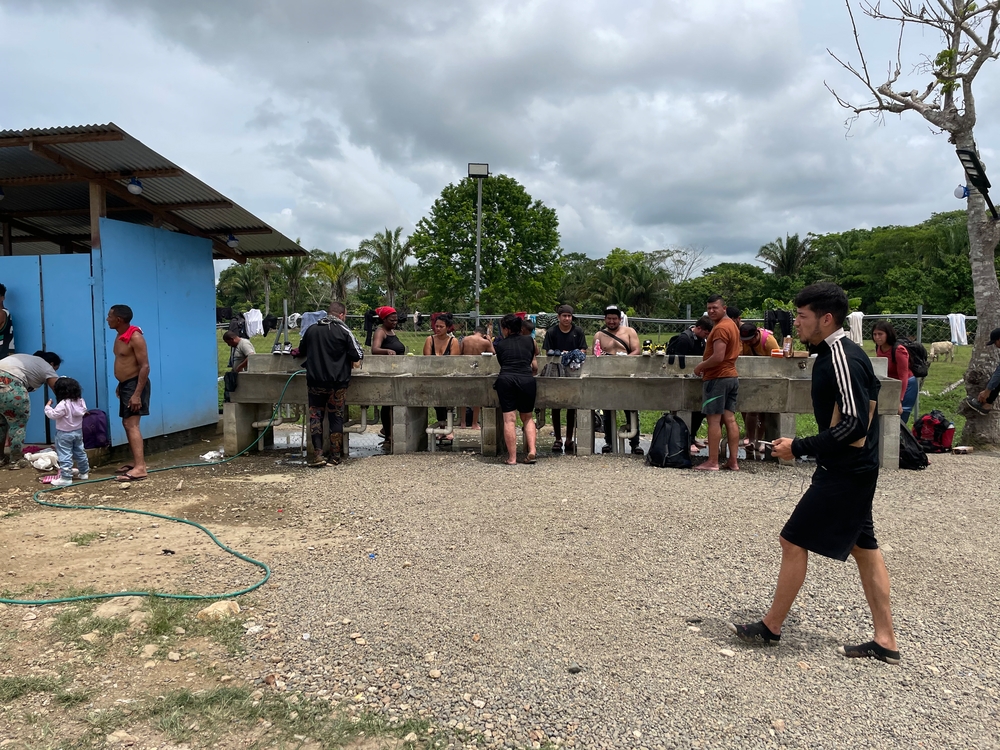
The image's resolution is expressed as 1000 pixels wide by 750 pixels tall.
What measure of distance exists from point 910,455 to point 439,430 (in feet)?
18.9

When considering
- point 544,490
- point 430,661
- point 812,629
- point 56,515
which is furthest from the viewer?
point 544,490

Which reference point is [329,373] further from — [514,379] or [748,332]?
[748,332]

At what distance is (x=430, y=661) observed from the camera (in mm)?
3713

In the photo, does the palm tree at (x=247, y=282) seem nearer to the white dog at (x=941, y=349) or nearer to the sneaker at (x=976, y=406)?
the white dog at (x=941, y=349)

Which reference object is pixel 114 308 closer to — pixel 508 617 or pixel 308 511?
pixel 308 511

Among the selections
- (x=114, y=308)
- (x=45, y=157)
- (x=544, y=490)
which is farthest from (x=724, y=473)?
(x=45, y=157)

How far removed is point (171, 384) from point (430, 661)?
7.32 meters

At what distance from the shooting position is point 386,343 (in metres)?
10.4

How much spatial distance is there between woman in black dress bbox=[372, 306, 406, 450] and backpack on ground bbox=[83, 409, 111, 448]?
3.38 metres

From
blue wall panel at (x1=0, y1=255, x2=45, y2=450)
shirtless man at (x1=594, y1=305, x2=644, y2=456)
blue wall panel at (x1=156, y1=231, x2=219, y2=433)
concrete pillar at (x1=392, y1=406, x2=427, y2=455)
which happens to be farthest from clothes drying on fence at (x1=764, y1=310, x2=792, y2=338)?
blue wall panel at (x1=0, y1=255, x2=45, y2=450)

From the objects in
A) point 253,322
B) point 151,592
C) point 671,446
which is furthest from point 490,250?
point 151,592

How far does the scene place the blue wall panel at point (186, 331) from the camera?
961 centimetres

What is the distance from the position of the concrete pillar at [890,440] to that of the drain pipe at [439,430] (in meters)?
5.18

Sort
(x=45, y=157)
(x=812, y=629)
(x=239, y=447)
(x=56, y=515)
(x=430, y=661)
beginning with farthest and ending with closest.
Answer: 1. (x=239, y=447)
2. (x=45, y=157)
3. (x=56, y=515)
4. (x=812, y=629)
5. (x=430, y=661)
